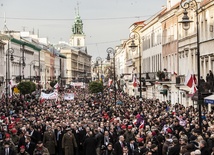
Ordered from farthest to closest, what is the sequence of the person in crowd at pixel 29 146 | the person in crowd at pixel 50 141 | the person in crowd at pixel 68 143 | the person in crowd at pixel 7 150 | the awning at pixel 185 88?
the awning at pixel 185 88 → the person in crowd at pixel 50 141 → the person in crowd at pixel 68 143 → the person in crowd at pixel 29 146 → the person in crowd at pixel 7 150

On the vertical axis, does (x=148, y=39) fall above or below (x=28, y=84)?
above

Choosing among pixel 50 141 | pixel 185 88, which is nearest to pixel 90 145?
pixel 50 141

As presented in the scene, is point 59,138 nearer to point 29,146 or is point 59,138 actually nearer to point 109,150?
point 29,146

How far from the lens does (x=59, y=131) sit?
81.9 ft

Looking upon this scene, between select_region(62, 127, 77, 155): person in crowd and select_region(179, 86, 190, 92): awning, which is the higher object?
select_region(179, 86, 190, 92): awning

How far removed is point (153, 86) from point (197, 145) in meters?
55.9

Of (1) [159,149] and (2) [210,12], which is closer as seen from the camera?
(1) [159,149]

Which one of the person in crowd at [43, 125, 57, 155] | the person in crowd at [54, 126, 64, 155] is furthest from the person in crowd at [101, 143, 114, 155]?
the person in crowd at [54, 126, 64, 155]

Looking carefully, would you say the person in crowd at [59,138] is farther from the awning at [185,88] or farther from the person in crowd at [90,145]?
the awning at [185,88]

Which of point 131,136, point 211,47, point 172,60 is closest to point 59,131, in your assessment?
point 131,136

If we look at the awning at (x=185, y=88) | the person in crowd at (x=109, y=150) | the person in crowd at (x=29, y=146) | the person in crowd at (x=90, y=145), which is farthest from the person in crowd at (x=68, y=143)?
the awning at (x=185, y=88)

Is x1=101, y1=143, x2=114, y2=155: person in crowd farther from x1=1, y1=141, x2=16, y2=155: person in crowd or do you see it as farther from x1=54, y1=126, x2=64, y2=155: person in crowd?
x1=54, y1=126, x2=64, y2=155: person in crowd

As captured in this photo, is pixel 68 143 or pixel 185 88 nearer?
pixel 68 143

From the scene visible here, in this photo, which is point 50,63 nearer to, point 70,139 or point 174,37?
point 174,37
